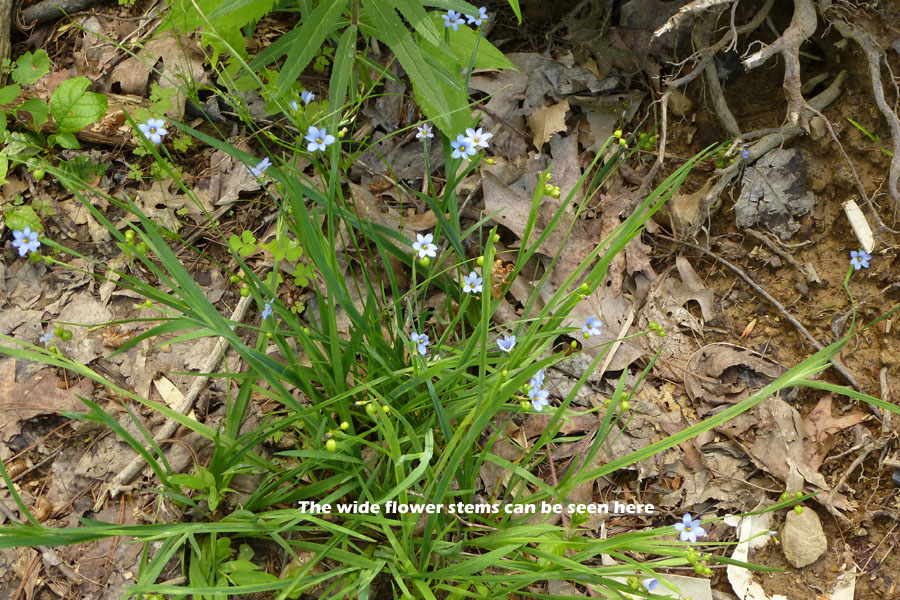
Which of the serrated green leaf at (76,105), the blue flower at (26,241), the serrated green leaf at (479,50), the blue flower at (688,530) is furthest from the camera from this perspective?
the serrated green leaf at (76,105)

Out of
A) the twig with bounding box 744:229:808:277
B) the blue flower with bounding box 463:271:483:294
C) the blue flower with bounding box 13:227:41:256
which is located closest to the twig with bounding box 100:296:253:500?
the blue flower with bounding box 13:227:41:256

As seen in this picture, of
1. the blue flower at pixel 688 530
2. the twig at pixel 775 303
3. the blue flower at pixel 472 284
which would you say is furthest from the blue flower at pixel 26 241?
the twig at pixel 775 303

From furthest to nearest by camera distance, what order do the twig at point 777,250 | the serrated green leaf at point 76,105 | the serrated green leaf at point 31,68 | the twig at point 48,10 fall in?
the twig at point 48,10
the serrated green leaf at point 31,68
the serrated green leaf at point 76,105
the twig at point 777,250

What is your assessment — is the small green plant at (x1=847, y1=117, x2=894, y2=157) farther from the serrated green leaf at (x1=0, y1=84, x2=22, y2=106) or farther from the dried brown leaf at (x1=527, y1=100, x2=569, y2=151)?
the serrated green leaf at (x1=0, y1=84, x2=22, y2=106)

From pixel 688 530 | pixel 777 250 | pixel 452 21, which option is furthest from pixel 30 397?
pixel 777 250

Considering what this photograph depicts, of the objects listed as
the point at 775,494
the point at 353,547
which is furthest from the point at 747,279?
the point at 353,547

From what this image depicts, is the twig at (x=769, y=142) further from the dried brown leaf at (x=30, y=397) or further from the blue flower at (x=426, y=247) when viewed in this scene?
the dried brown leaf at (x=30, y=397)

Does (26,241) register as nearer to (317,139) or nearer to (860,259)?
(317,139)

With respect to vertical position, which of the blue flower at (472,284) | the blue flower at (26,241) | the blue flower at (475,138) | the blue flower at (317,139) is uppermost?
the blue flower at (317,139)
